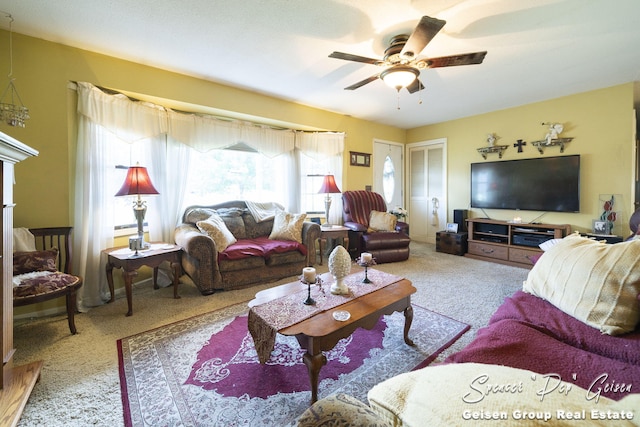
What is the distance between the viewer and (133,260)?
241cm

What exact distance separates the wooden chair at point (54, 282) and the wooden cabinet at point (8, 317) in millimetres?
533

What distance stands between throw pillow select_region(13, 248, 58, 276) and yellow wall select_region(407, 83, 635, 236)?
230 inches

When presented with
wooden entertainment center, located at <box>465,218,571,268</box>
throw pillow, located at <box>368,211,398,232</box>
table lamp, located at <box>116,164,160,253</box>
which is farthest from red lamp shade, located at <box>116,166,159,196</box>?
wooden entertainment center, located at <box>465,218,571,268</box>

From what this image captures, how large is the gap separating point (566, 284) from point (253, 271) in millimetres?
2737

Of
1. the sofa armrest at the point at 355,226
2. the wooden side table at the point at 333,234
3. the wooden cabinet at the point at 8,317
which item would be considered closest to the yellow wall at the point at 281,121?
the sofa armrest at the point at 355,226

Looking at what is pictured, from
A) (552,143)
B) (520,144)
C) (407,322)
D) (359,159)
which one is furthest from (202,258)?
(552,143)

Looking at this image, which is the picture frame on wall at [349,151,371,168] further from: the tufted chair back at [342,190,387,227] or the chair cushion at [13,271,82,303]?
the chair cushion at [13,271,82,303]

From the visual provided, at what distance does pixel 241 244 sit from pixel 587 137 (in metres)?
4.99

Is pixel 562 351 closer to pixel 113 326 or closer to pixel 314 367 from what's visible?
pixel 314 367

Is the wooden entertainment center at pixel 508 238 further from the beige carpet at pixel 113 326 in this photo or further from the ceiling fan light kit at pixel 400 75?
the ceiling fan light kit at pixel 400 75

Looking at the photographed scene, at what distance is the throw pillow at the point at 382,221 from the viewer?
441 cm

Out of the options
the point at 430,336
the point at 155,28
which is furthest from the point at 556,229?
the point at 155,28

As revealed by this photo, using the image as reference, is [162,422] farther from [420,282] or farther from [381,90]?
[381,90]

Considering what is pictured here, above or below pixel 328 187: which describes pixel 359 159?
above
